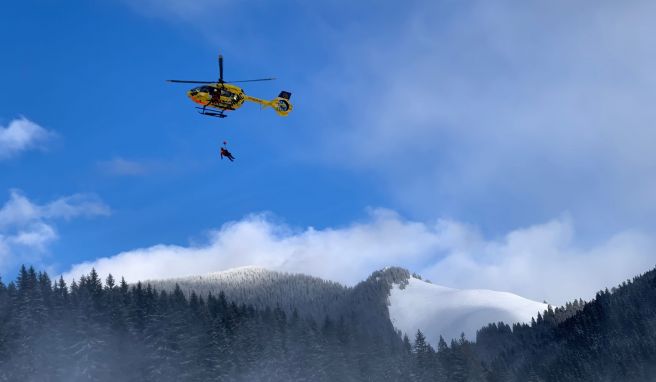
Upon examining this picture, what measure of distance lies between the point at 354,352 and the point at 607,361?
5944 centimetres

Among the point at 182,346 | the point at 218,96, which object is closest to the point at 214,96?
the point at 218,96

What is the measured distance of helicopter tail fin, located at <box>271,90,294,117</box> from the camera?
3270 inches

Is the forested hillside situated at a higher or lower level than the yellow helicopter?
lower

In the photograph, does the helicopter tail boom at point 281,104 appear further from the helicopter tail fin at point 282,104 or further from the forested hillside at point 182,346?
the forested hillside at point 182,346

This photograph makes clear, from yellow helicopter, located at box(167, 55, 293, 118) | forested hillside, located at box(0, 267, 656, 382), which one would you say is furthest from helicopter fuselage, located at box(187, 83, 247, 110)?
forested hillside, located at box(0, 267, 656, 382)

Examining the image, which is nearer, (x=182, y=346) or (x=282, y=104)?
(x=282, y=104)

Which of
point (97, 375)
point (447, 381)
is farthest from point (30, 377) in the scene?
point (447, 381)

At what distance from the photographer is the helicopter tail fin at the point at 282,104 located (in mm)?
83062

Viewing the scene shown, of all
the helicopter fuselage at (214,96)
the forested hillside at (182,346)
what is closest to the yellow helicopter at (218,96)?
the helicopter fuselage at (214,96)

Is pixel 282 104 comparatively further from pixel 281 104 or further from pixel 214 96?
pixel 214 96

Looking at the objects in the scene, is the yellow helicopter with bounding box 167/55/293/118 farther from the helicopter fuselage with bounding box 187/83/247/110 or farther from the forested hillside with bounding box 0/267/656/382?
the forested hillside with bounding box 0/267/656/382

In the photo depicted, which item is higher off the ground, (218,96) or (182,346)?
(218,96)

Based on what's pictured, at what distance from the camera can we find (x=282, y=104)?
83625 mm

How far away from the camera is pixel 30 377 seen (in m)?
77.8
